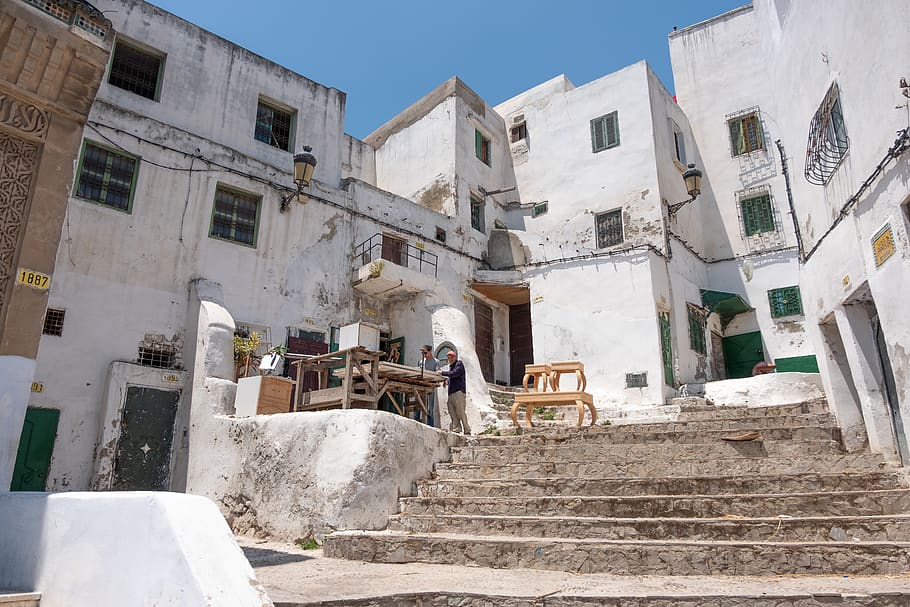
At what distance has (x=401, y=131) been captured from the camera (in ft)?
65.8

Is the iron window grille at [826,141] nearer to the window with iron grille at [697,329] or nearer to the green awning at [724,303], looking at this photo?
the window with iron grille at [697,329]

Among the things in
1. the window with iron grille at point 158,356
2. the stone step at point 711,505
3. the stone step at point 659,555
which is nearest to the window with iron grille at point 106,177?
the window with iron grille at point 158,356

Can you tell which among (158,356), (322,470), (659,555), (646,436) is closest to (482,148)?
(158,356)

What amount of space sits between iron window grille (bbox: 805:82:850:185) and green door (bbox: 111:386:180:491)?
11227 mm

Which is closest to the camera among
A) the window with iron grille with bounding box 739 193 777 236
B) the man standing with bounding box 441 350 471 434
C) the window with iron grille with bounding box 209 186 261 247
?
Result: the man standing with bounding box 441 350 471 434

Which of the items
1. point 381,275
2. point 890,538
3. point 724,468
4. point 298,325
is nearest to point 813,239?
point 724,468

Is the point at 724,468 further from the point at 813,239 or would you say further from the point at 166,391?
the point at 166,391

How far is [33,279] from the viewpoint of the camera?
4762 millimetres

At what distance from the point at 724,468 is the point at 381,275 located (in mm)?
9172

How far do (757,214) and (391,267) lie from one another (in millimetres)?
11029

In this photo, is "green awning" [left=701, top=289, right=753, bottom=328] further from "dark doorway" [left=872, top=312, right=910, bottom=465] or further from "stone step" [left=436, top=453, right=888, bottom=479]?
"stone step" [left=436, top=453, right=888, bottom=479]

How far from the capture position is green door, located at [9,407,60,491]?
9.67m

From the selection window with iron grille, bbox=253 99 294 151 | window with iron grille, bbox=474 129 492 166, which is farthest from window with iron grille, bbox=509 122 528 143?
window with iron grille, bbox=253 99 294 151

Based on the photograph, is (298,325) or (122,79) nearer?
(122,79)
